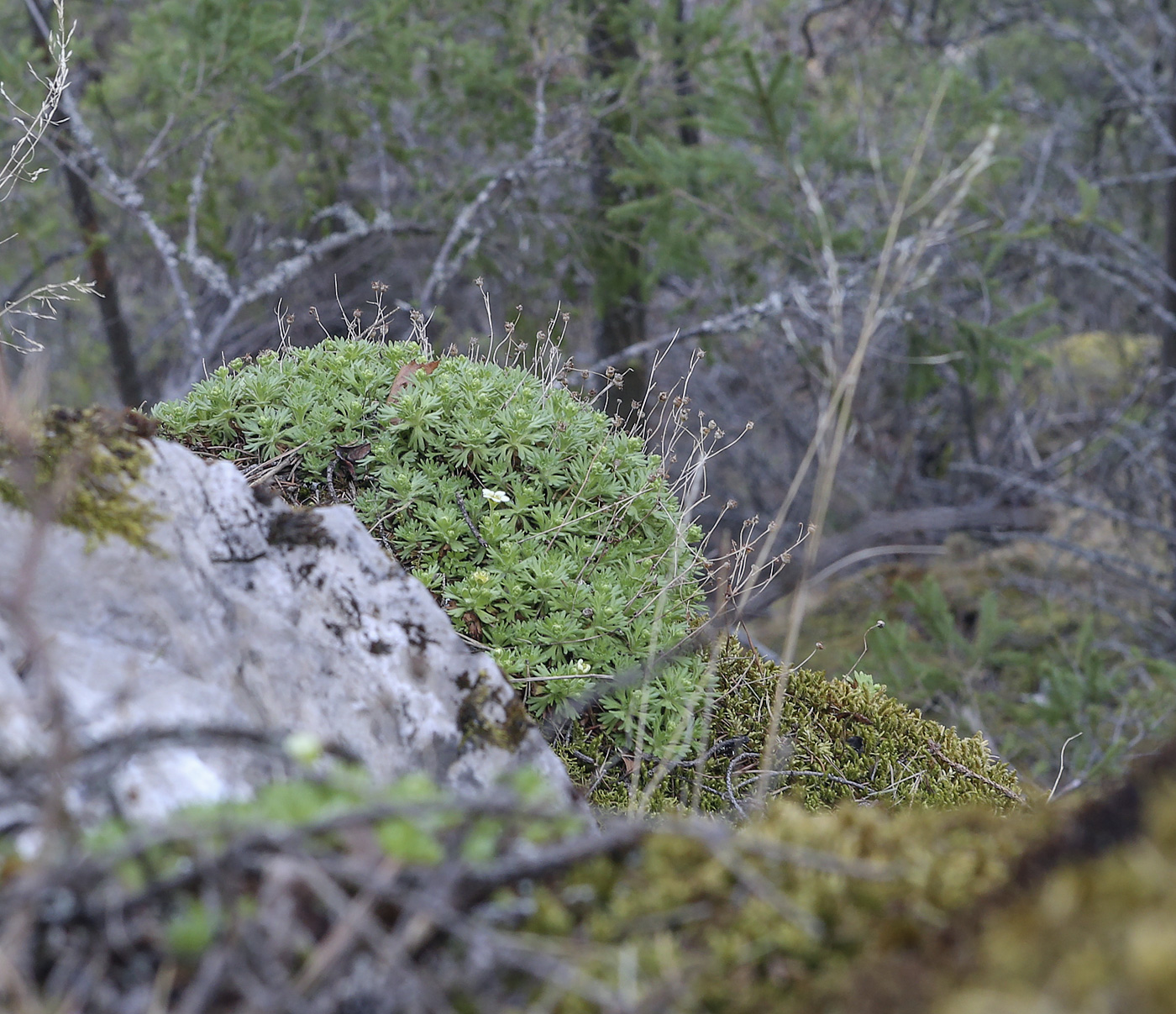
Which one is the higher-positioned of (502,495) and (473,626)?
(502,495)

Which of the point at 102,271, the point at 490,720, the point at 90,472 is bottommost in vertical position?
the point at 102,271

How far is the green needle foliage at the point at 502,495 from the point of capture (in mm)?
3057

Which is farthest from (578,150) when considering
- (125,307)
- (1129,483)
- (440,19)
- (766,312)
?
(125,307)

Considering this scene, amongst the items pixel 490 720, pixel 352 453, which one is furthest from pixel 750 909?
pixel 352 453

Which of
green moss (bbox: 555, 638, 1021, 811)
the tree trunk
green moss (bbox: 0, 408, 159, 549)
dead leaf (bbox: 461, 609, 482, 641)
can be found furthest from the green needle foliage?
the tree trunk

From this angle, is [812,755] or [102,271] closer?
[812,755]

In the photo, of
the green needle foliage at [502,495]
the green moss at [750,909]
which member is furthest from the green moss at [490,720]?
the green moss at [750,909]

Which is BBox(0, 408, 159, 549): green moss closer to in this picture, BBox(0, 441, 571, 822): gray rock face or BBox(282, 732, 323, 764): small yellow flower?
BBox(0, 441, 571, 822): gray rock face

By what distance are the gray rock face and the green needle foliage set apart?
479 mm

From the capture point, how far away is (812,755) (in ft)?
10.8

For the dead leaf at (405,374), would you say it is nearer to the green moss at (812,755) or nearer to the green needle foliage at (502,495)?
the green needle foliage at (502,495)

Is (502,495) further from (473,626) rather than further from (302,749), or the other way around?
(302,749)

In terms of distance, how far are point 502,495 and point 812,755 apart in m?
1.42

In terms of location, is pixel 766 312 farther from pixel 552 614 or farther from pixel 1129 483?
pixel 552 614
